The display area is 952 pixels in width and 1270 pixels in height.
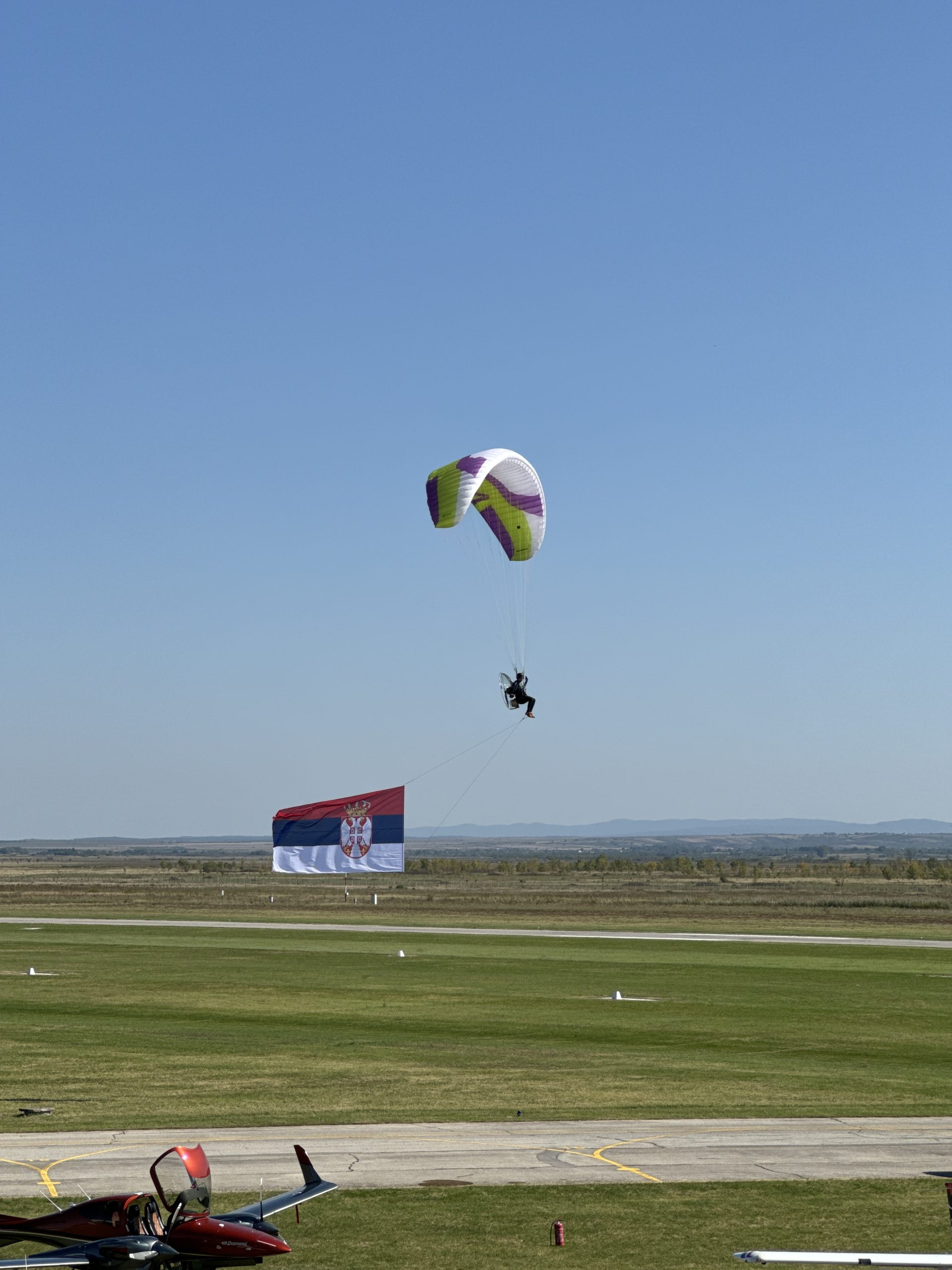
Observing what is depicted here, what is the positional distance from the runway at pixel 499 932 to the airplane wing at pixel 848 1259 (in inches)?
2583

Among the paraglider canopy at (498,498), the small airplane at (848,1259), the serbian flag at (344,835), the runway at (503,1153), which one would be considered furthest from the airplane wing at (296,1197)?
the serbian flag at (344,835)

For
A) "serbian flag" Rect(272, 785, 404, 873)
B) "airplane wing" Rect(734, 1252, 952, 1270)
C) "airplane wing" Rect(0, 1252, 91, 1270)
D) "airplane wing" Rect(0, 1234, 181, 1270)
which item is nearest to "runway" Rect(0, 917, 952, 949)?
"serbian flag" Rect(272, 785, 404, 873)

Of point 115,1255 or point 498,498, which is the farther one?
point 498,498

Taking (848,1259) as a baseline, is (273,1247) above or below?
below

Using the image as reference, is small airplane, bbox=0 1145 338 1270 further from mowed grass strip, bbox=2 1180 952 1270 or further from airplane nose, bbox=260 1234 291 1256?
mowed grass strip, bbox=2 1180 952 1270

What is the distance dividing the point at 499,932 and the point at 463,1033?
4292cm

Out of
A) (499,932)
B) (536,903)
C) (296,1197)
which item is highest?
(296,1197)

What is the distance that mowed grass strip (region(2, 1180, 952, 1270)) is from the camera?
19719 mm

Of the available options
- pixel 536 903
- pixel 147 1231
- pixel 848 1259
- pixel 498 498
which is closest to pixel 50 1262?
pixel 147 1231

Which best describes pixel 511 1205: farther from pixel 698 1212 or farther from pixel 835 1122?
pixel 835 1122

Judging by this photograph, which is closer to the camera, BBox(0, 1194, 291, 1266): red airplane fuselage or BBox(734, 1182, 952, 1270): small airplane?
BBox(734, 1182, 952, 1270): small airplane

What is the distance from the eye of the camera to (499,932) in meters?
86.5

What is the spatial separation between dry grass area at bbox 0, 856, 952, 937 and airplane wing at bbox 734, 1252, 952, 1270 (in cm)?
7653

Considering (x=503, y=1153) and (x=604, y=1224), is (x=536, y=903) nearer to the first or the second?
(x=503, y=1153)
